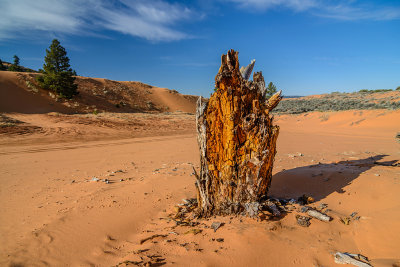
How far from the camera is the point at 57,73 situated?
28297mm

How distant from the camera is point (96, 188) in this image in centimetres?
479

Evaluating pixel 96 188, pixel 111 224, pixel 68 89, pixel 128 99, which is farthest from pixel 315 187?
pixel 128 99

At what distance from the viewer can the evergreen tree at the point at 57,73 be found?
27844 mm

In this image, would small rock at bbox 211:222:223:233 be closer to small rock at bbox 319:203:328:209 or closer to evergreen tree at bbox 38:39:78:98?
small rock at bbox 319:203:328:209

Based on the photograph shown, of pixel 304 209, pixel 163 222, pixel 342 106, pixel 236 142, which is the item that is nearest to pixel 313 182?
pixel 304 209

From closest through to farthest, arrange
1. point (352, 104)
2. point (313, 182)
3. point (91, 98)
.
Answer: point (313, 182) → point (352, 104) → point (91, 98)

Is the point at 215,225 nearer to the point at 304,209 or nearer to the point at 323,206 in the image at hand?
the point at 304,209

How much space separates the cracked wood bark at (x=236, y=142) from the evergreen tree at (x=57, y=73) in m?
31.8

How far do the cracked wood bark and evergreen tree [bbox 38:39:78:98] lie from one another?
104 feet

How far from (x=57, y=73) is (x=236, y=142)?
109ft

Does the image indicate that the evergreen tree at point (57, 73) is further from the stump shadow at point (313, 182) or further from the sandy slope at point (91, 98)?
the stump shadow at point (313, 182)

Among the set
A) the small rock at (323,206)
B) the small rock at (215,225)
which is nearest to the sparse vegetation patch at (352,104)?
the small rock at (323,206)

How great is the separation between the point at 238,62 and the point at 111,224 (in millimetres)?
3181

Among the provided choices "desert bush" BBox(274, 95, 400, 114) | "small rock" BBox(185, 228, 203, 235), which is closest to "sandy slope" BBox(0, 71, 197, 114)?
"small rock" BBox(185, 228, 203, 235)
